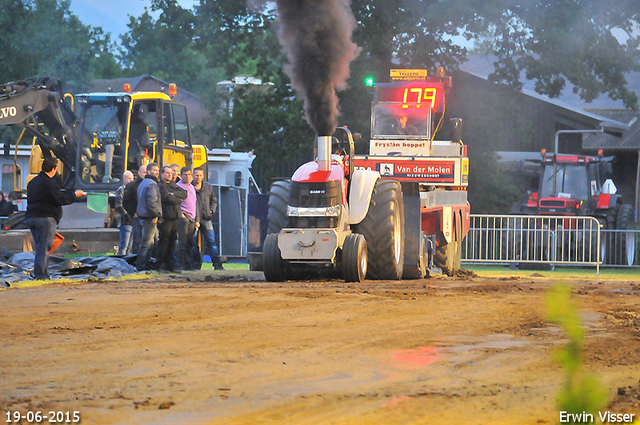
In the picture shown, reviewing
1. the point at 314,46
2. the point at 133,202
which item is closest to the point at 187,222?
the point at 133,202

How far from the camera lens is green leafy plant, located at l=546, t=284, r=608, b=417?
135 centimetres

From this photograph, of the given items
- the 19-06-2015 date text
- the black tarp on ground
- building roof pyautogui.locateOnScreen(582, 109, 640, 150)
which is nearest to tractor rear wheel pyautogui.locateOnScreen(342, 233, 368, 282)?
the black tarp on ground

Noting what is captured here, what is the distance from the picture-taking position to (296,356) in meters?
6.17

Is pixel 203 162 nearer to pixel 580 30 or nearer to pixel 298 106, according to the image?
pixel 298 106

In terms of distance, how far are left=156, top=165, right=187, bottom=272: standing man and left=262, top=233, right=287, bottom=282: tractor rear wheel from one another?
8.65 feet

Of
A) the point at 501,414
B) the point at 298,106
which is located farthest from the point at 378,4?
the point at 501,414

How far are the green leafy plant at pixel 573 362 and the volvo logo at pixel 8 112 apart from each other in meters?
17.8

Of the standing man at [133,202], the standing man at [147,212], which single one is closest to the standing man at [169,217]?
the standing man at [147,212]

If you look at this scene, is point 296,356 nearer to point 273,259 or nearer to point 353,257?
point 353,257

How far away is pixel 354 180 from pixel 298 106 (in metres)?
15.2

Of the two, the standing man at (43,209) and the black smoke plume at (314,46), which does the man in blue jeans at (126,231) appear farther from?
the black smoke plume at (314,46)

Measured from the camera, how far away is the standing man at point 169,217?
46.8 ft

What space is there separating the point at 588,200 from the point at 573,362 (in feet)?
73.8

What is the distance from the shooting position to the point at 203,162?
69.2ft
